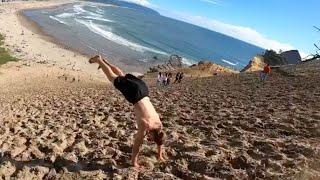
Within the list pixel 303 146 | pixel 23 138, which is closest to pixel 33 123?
pixel 23 138

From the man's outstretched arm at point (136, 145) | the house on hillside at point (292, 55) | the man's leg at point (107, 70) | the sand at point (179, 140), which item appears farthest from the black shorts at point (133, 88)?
the house on hillside at point (292, 55)

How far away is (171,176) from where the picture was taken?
28.1 feet

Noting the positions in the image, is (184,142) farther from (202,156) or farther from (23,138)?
(23,138)

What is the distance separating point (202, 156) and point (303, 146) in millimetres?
1989

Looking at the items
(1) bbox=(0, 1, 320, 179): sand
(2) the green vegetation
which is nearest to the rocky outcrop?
(2) the green vegetation

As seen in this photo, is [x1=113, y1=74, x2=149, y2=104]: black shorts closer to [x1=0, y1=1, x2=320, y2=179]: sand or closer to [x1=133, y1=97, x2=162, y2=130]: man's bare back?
[x1=133, y1=97, x2=162, y2=130]: man's bare back

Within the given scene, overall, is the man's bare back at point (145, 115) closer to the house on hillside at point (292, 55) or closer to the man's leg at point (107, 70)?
the man's leg at point (107, 70)

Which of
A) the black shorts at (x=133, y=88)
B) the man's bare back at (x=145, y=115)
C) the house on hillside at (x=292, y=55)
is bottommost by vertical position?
the house on hillside at (x=292, y=55)

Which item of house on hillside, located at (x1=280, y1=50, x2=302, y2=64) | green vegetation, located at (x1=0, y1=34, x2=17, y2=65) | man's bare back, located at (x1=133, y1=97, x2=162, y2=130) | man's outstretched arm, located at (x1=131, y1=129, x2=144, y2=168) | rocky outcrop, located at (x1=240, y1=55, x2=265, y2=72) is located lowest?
green vegetation, located at (x1=0, y1=34, x2=17, y2=65)

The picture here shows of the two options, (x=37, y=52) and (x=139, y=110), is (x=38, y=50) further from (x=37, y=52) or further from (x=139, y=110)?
(x=139, y=110)

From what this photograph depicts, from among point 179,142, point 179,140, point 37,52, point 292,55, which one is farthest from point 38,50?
point 179,142

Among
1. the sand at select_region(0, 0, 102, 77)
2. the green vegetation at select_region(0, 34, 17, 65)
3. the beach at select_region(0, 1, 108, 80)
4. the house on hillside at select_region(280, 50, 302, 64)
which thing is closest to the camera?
the green vegetation at select_region(0, 34, 17, 65)

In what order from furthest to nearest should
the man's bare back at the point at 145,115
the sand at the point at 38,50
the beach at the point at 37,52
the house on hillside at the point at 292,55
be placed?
the house on hillside at the point at 292,55 → the sand at the point at 38,50 → the beach at the point at 37,52 → the man's bare back at the point at 145,115

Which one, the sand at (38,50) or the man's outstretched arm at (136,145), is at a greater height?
the man's outstretched arm at (136,145)
